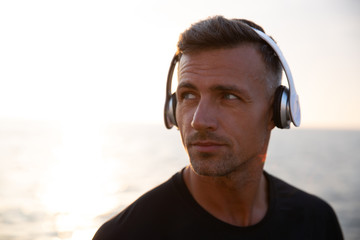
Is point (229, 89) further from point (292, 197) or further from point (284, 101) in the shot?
point (292, 197)

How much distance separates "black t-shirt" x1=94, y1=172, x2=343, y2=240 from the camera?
7.39 ft

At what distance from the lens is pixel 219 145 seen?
2244 mm

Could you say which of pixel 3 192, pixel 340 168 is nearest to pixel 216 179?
pixel 3 192

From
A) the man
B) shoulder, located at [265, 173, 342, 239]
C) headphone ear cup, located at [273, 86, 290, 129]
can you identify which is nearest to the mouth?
the man

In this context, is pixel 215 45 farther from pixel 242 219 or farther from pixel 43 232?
pixel 43 232

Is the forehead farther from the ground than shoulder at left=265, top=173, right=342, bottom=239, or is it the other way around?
the forehead

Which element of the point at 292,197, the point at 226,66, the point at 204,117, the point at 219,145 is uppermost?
the point at 226,66

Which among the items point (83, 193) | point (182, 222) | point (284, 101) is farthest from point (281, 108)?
point (83, 193)

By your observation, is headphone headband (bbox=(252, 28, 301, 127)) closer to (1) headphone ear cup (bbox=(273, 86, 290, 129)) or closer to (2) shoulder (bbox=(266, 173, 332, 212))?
(1) headphone ear cup (bbox=(273, 86, 290, 129))

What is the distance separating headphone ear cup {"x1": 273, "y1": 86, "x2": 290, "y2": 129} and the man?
5 cm

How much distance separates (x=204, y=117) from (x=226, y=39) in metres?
0.53

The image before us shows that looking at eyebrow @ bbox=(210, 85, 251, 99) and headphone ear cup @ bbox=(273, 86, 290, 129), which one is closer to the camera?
eyebrow @ bbox=(210, 85, 251, 99)

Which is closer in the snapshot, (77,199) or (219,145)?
(219,145)

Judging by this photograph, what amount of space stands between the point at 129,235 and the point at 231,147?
0.83m
